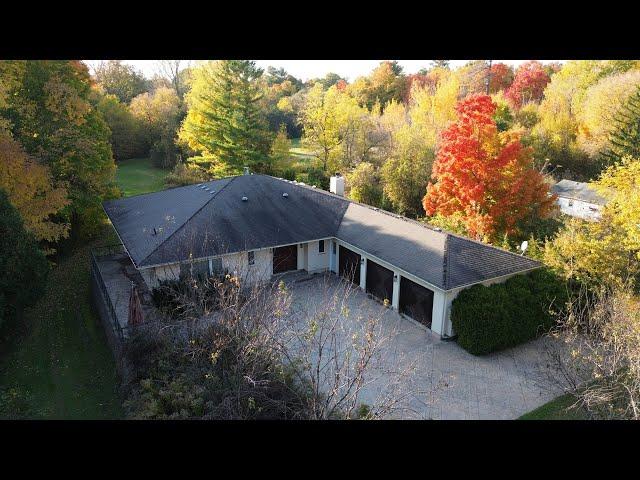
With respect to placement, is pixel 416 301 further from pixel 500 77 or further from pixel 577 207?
pixel 500 77

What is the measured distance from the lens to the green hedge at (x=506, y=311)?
1672 centimetres

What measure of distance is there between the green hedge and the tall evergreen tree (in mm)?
24822

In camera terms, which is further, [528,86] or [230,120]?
[528,86]

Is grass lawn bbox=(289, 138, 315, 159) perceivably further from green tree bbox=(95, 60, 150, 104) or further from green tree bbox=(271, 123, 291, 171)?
green tree bbox=(95, 60, 150, 104)

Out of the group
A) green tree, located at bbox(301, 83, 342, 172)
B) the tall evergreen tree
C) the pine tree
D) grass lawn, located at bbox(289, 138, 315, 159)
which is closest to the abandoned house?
the tall evergreen tree

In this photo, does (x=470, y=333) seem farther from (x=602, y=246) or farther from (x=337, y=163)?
(x=337, y=163)

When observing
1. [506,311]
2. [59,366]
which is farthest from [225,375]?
[506,311]

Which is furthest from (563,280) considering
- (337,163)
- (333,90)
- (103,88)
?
(103,88)

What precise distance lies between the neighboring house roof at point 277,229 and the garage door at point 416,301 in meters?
0.78

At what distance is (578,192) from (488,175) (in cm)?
1653

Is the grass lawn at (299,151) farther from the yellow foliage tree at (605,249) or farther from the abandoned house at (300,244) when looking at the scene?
the yellow foliage tree at (605,249)

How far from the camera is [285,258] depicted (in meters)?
22.8

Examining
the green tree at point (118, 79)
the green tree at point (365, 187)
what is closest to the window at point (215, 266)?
the green tree at point (365, 187)

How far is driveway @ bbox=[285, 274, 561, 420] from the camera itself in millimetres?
13938
